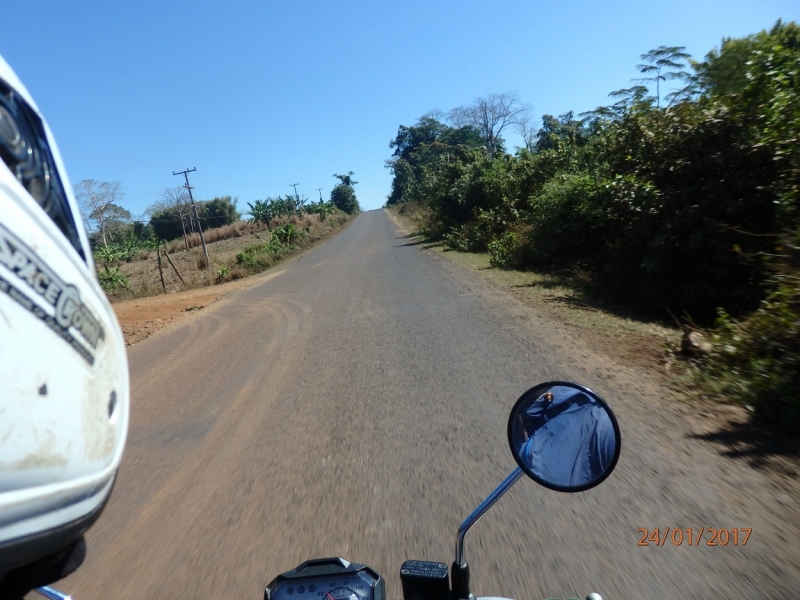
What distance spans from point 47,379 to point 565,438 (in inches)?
59.0

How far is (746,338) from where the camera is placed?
5828 mm

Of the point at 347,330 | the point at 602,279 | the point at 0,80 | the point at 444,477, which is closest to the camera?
the point at 0,80

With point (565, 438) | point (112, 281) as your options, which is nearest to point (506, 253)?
point (112, 281)

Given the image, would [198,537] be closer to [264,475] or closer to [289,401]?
[264,475]

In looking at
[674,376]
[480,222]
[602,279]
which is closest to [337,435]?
[674,376]

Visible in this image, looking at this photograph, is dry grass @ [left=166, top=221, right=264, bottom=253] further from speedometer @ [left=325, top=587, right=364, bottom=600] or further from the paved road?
speedometer @ [left=325, top=587, right=364, bottom=600]

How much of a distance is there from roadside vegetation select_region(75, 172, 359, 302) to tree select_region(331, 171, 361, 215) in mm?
23190

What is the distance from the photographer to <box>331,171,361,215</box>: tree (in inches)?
4235

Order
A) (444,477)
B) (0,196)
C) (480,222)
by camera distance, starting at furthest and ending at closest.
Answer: (480,222) → (444,477) → (0,196)

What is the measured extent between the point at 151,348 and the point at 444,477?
25.7ft

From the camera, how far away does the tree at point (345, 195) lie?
4235 inches
